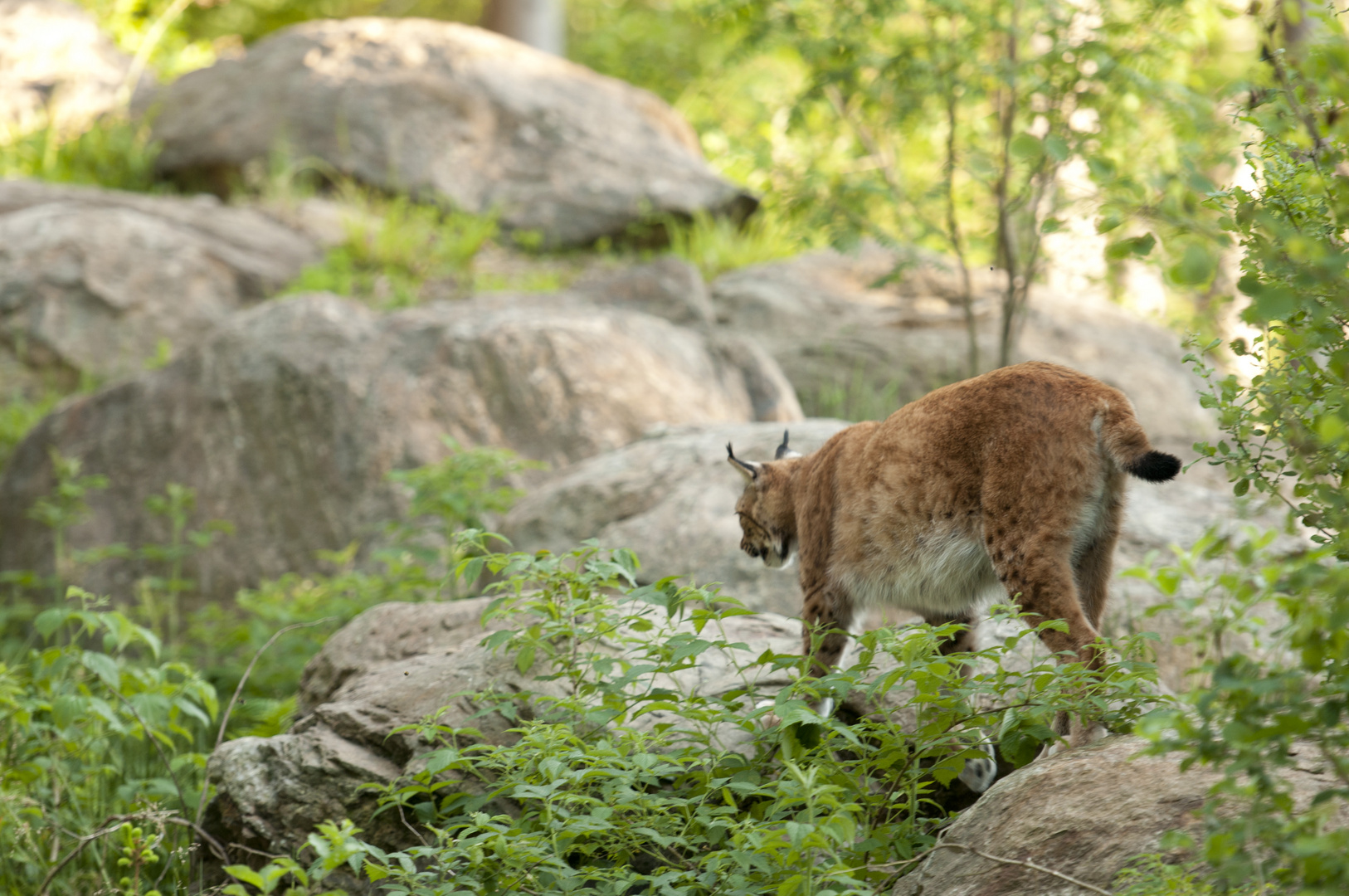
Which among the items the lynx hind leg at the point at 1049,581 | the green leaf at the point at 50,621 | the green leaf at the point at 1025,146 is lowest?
the green leaf at the point at 50,621

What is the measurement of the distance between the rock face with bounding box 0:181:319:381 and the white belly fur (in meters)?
8.44

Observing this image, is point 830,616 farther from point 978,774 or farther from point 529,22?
point 529,22

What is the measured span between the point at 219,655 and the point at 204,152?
7664 mm

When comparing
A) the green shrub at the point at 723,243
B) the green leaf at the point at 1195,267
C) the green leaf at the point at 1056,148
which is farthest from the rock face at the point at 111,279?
the green leaf at the point at 1195,267

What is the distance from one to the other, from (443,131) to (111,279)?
4.28 meters

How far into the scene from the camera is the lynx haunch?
3709 mm

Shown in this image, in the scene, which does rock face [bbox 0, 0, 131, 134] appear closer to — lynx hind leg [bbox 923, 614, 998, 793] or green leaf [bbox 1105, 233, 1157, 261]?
lynx hind leg [bbox 923, 614, 998, 793]

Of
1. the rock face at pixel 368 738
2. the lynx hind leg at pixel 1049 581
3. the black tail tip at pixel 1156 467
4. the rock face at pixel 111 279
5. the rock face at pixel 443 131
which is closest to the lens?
the black tail tip at pixel 1156 467

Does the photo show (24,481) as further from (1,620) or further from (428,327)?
(428,327)

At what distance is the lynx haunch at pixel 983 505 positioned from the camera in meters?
3.71

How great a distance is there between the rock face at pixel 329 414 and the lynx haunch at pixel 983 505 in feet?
12.6

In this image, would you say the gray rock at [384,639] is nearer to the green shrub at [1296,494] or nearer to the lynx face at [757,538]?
the lynx face at [757,538]

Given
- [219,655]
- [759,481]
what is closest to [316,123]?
[219,655]

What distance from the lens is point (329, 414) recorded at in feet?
27.6
